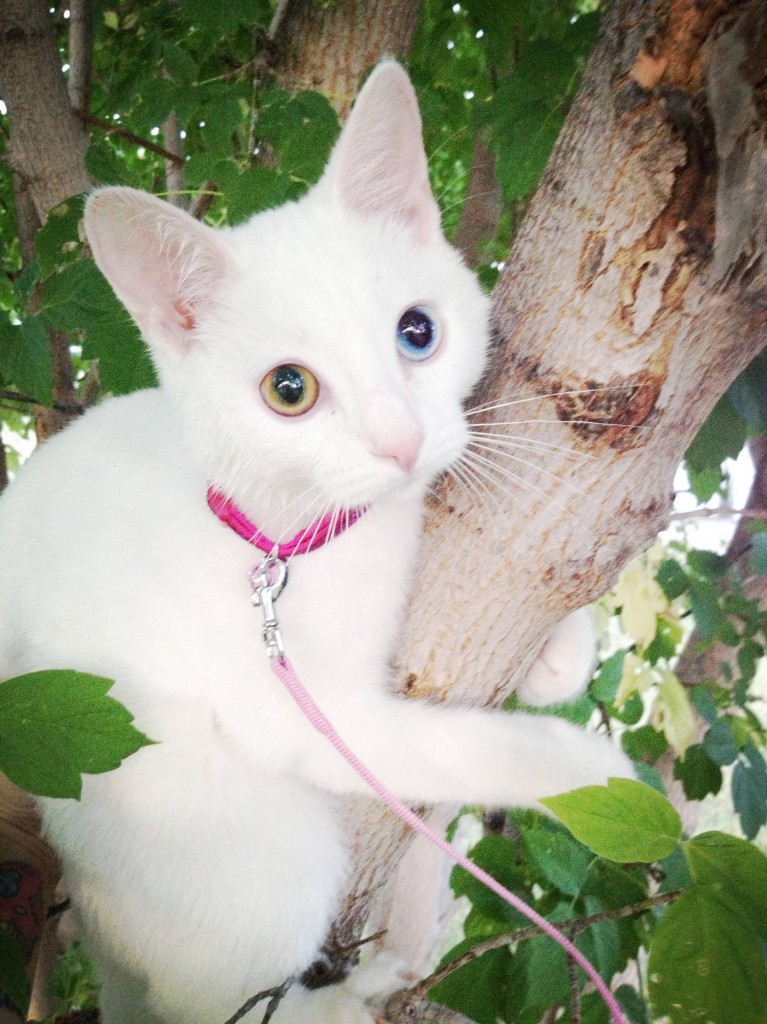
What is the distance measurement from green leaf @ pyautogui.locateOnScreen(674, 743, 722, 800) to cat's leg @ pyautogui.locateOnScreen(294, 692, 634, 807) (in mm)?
569

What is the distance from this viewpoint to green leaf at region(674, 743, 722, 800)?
1379 mm

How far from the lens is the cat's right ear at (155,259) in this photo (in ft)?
2.74

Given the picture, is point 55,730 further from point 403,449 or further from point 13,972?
point 403,449

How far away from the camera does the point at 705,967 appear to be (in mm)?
589

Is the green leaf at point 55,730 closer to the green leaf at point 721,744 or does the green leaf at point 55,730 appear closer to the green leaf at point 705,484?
the green leaf at point 705,484

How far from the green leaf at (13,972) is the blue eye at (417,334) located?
77 cm

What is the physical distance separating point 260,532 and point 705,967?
65cm

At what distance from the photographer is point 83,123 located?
65.4 inches

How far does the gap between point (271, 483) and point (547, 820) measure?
78cm

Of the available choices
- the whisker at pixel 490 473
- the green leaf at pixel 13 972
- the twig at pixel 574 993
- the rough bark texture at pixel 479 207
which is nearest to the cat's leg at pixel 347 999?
the twig at pixel 574 993

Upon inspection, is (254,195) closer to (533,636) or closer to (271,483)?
(271,483)

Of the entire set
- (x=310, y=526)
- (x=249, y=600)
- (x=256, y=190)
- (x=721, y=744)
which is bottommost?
(x=721, y=744)

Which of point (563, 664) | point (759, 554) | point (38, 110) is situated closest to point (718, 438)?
point (563, 664)

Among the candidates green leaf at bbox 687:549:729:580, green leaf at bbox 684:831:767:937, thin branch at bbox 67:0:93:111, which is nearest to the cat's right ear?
green leaf at bbox 684:831:767:937
